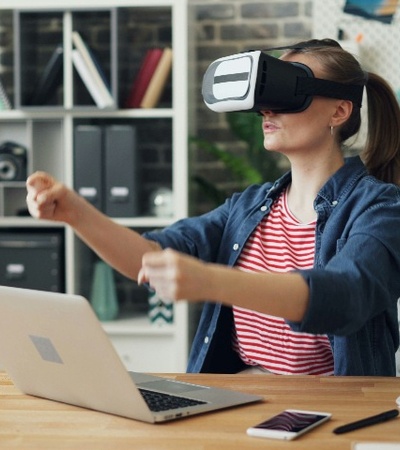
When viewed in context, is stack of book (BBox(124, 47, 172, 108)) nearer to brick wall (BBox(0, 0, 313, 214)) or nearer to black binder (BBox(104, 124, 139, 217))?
black binder (BBox(104, 124, 139, 217))

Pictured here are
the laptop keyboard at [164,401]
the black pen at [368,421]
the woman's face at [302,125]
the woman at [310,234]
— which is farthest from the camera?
the woman's face at [302,125]

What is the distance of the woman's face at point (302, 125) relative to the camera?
79.7 inches

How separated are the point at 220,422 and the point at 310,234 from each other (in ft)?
2.38

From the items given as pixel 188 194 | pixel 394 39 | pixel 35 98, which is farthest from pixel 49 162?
pixel 394 39

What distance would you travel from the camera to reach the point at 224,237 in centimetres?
226

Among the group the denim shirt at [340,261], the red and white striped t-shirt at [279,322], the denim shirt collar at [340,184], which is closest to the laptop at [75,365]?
the denim shirt at [340,261]

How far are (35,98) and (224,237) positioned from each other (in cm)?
186

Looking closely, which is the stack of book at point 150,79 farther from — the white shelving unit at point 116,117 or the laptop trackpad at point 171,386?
the laptop trackpad at point 171,386

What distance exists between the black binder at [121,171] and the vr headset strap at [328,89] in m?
1.76

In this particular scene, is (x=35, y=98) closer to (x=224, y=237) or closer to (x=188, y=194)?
(x=188, y=194)

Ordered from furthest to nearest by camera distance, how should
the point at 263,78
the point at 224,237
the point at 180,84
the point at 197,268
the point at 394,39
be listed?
the point at 394,39
the point at 180,84
the point at 224,237
the point at 263,78
the point at 197,268

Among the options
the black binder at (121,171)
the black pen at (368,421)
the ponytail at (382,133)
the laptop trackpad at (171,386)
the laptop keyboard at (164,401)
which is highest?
the ponytail at (382,133)

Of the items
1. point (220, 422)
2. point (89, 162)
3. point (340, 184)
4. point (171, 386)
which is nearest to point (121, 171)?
point (89, 162)

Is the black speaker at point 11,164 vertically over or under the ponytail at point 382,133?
under
